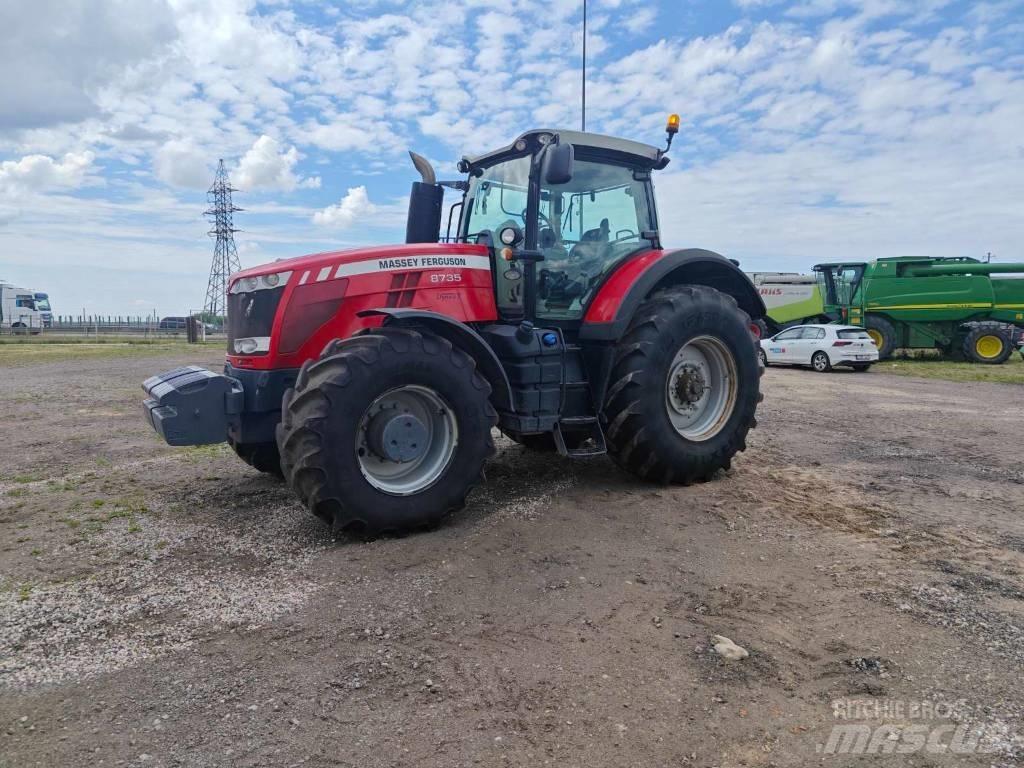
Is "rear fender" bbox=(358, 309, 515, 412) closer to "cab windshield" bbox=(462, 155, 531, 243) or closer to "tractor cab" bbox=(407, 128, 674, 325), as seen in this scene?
"tractor cab" bbox=(407, 128, 674, 325)

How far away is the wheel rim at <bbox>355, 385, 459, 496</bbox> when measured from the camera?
433 centimetres

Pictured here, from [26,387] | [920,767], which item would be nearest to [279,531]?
[920,767]

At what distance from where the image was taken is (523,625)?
329cm

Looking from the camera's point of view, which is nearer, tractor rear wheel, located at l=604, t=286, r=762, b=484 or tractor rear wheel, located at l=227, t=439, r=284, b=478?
tractor rear wheel, located at l=604, t=286, r=762, b=484

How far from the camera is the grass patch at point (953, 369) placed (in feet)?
55.6

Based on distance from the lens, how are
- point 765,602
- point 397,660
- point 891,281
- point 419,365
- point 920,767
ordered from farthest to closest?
1. point 891,281
2. point 419,365
3. point 765,602
4. point 397,660
5. point 920,767

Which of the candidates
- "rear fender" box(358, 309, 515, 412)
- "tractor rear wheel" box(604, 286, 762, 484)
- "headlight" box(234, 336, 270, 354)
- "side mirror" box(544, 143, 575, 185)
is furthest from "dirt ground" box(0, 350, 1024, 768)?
"side mirror" box(544, 143, 575, 185)

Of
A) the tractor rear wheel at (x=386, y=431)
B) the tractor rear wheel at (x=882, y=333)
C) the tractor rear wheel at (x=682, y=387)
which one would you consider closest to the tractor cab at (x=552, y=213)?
the tractor rear wheel at (x=682, y=387)

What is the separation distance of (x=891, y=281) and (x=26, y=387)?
22.6 m

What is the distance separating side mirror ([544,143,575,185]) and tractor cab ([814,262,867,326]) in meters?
20.9

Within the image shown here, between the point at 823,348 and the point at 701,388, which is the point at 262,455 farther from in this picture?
the point at 823,348

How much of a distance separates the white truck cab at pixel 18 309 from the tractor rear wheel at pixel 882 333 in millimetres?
39469

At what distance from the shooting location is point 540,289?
17.7 ft

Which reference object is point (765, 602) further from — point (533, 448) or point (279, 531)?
point (533, 448)
